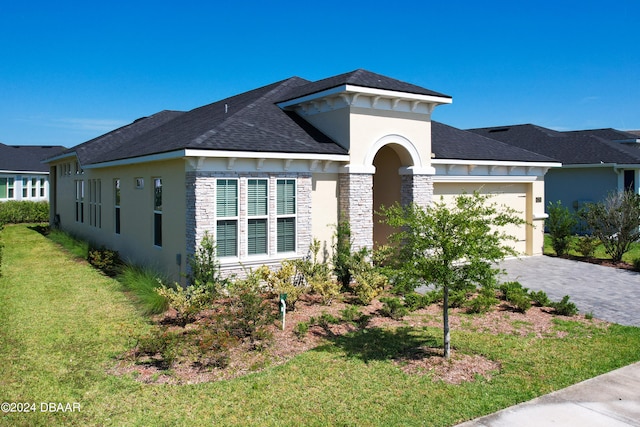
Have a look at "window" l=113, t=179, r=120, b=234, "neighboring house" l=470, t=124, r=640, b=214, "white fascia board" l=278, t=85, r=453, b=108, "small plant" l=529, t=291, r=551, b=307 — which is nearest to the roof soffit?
"white fascia board" l=278, t=85, r=453, b=108

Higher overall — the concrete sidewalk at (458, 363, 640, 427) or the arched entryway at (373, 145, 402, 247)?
the arched entryway at (373, 145, 402, 247)

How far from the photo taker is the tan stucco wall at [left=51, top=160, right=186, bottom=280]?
12828 mm

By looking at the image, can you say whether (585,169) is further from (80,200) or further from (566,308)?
(80,200)

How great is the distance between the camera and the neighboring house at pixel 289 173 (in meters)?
12.3

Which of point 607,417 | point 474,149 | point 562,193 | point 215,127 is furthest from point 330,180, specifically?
point 562,193

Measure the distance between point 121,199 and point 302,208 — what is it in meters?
7.13

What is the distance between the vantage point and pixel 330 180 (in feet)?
46.1

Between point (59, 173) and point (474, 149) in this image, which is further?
point (59, 173)

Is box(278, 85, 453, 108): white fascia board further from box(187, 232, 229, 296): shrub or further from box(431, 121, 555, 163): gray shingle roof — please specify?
box(187, 232, 229, 296): shrub

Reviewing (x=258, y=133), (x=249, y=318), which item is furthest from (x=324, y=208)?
(x=249, y=318)

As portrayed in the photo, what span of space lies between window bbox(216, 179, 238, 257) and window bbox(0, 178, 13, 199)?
30969mm

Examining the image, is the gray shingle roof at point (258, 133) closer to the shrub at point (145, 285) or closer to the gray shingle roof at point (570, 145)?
the shrub at point (145, 285)

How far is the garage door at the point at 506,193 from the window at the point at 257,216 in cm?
658

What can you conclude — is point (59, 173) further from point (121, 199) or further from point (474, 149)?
point (474, 149)
